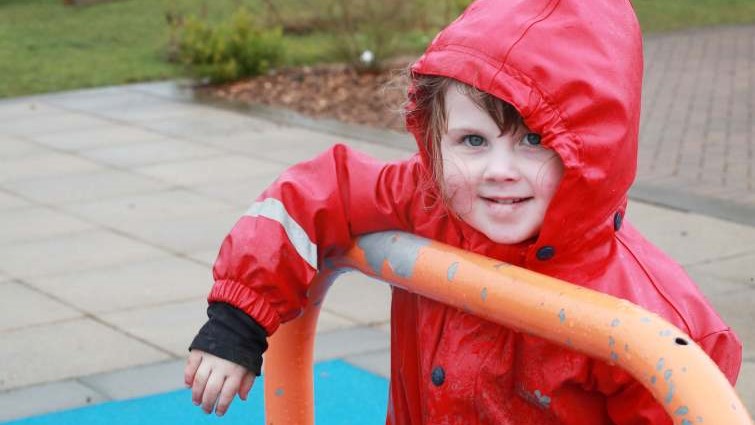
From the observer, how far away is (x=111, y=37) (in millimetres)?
13078

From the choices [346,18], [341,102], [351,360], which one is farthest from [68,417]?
[346,18]

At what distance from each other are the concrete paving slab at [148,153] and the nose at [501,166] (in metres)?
5.59

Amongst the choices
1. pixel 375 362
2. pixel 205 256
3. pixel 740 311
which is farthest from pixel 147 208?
pixel 740 311

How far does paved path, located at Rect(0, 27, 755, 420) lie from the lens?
4602mm

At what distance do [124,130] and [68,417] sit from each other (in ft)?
15.5

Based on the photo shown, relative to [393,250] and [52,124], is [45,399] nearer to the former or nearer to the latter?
[393,250]

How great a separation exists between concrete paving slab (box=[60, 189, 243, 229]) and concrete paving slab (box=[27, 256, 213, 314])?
72 cm

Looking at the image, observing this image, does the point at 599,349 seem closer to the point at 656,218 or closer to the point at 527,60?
the point at 527,60

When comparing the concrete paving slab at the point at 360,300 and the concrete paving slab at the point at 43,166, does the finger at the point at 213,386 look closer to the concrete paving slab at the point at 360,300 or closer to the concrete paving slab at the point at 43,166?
the concrete paving slab at the point at 360,300

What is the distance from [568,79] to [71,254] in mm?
4108

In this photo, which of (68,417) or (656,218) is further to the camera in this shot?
(656,218)

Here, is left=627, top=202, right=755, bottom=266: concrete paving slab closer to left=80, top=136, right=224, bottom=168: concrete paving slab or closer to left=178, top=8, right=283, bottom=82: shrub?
left=80, top=136, right=224, bottom=168: concrete paving slab

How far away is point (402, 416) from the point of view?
2553 millimetres

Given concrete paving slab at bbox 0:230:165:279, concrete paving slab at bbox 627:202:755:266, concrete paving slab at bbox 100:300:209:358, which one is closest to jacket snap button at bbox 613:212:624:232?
concrete paving slab at bbox 100:300:209:358
